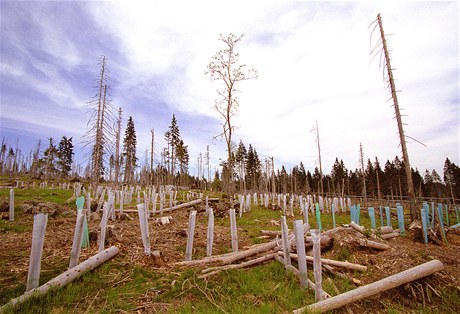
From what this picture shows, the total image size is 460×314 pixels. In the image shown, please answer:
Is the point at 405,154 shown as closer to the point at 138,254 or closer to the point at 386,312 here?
the point at 386,312

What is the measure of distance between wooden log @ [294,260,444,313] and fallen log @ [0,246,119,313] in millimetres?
4171

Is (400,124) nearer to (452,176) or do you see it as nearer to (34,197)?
(34,197)

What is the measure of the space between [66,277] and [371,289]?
5659 mm

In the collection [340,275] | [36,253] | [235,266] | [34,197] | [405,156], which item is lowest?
[340,275]

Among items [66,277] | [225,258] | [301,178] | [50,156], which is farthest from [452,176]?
[50,156]

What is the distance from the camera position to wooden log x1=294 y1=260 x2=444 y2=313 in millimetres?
3883

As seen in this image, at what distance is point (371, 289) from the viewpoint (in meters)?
4.29

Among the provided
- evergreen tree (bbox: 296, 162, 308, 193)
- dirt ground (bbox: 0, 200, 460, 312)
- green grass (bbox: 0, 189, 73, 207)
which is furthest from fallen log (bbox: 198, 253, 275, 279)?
evergreen tree (bbox: 296, 162, 308, 193)

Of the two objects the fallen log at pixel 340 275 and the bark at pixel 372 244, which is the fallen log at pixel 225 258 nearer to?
the fallen log at pixel 340 275

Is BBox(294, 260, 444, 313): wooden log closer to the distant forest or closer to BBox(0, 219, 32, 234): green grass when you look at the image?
BBox(0, 219, 32, 234): green grass

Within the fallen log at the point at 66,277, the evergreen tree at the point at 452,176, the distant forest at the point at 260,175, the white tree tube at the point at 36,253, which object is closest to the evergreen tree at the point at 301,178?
the distant forest at the point at 260,175

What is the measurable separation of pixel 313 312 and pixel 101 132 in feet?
44.0

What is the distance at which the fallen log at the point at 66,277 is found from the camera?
12.1ft

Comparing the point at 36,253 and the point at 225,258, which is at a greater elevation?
the point at 36,253
